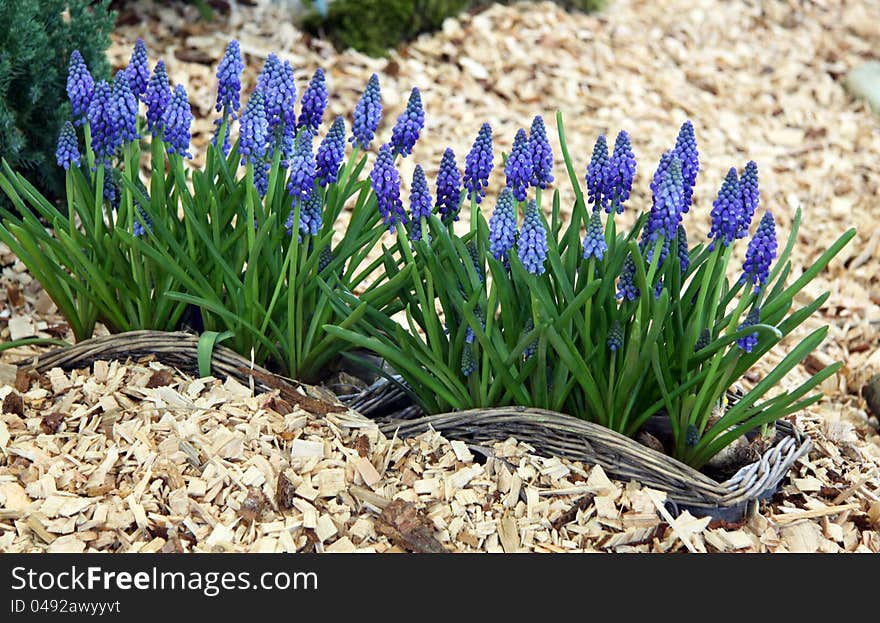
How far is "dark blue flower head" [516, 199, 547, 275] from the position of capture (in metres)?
2.60

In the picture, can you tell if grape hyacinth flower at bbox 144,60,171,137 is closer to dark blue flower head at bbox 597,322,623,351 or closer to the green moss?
dark blue flower head at bbox 597,322,623,351

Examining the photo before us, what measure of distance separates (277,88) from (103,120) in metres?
0.52

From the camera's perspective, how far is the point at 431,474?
111 inches

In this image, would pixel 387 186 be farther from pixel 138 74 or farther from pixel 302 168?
pixel 138 74

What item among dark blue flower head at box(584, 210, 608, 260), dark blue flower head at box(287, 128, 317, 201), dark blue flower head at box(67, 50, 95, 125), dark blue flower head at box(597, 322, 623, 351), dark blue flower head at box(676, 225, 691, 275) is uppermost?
dark blue flower head at box(67, 50, 95, 125)

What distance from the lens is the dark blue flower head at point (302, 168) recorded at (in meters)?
2.79

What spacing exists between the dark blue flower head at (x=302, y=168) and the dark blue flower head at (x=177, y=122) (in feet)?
1.17

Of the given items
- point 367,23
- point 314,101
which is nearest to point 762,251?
point 314,101

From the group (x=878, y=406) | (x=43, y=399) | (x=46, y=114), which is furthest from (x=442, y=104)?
(x=43, y=399)

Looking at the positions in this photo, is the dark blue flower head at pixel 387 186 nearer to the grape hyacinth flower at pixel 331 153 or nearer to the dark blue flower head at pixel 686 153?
the grape hyacinth flower at pixel 331 153

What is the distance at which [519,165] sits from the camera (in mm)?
2770

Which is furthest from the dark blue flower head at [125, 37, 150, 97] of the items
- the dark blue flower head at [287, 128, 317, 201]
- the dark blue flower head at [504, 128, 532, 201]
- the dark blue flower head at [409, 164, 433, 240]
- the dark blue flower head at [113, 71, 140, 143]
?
the dark blue flower head at [504, 128, 532, 201]

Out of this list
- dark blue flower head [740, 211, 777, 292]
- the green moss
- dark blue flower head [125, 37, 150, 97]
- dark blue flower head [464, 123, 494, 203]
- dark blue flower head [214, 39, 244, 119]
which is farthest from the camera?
the green moss

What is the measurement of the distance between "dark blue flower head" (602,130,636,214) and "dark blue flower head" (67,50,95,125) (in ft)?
4.83
